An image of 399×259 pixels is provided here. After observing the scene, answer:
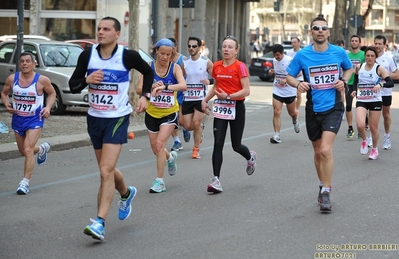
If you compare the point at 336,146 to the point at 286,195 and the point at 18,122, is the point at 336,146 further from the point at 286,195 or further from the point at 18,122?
the point at 18,122

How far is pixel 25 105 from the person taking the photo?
34.1 ft

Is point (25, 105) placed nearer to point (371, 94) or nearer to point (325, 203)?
point (325, 203)

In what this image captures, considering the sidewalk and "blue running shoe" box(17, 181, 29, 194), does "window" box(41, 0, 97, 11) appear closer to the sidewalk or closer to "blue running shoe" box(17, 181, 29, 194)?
the sidewalk

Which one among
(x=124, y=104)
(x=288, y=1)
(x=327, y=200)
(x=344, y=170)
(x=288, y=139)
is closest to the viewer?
A: (x=124, y=104)

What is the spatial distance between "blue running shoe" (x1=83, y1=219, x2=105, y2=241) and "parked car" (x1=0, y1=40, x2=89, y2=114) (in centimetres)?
1252

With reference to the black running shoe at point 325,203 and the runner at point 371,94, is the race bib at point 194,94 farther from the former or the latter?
the black running shoe at point 325,203

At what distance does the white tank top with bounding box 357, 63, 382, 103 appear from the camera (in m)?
13.5

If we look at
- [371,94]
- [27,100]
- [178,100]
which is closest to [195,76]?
[178,100]

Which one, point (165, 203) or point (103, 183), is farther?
point (165, 203)

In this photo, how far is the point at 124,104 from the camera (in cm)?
780

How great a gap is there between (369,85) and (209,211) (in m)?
5.57

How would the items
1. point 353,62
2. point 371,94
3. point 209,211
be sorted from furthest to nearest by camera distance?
point 353,62 → point 371,94 → point 209,211

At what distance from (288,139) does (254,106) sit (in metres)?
8.65

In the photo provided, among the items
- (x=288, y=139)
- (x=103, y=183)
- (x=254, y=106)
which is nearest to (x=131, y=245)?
(x=103, y=183)
